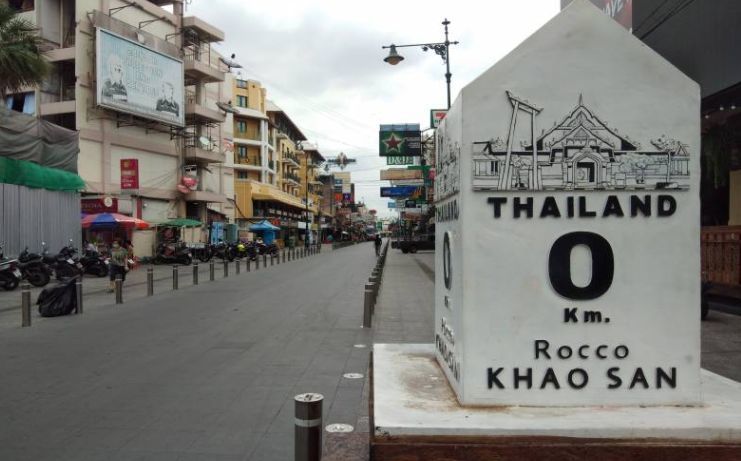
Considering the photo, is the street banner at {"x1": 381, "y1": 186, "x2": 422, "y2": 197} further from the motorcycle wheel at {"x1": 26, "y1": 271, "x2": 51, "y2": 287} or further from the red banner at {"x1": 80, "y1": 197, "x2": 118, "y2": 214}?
the motorcycle wheel at {"x1": 26, "y1": 271, "x2": 51, "y2": 287}

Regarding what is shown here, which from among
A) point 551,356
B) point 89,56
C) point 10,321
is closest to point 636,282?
point 551,356

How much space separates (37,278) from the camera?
18844mm

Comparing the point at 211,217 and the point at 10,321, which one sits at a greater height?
the point at 211,217

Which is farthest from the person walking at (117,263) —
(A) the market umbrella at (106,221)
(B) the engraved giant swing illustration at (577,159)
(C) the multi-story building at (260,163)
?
(C) the multi-story building at (260,163)

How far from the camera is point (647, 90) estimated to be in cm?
252

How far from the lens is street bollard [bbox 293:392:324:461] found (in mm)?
2746

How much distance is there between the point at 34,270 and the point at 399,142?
13.0 meters

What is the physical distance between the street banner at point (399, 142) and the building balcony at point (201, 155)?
844 inches

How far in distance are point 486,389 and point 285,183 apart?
260 feet

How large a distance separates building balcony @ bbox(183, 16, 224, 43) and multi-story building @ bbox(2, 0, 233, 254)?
0.07 metres

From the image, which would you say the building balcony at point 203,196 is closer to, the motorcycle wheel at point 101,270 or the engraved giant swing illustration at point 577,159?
the motorcycle wheel at point 101,270

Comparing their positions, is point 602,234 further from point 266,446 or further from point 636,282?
point 266,446

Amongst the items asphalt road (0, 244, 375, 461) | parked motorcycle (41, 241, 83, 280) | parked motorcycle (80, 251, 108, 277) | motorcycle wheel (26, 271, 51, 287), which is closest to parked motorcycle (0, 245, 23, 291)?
motorcycle wheel (26, 271, 51, 287)

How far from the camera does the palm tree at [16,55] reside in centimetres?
1683
